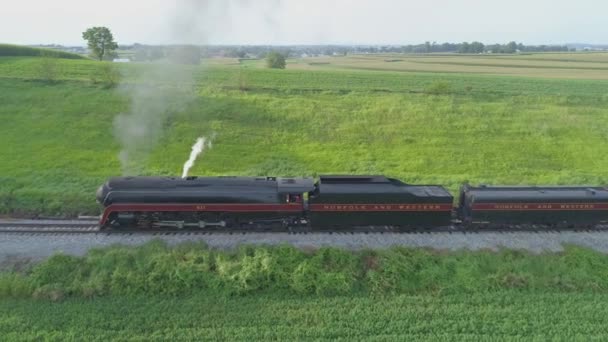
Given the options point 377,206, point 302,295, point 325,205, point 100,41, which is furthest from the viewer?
point 100,41

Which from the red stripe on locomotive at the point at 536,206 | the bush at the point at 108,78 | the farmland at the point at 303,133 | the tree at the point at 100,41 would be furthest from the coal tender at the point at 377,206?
the tree at the point at 100,41

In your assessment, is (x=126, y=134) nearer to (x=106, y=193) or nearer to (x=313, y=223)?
(x=106, y=193)

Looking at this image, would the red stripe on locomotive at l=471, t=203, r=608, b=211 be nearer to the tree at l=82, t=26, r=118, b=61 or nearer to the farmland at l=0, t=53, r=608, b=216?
the farmland at l=0, t=53, r=608, b=216

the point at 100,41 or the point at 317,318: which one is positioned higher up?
the point at 100,41

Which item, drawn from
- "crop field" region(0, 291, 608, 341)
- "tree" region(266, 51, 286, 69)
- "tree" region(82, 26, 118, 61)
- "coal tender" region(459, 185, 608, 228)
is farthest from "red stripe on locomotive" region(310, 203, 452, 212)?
"tree" region(82, 26, 118, 61)

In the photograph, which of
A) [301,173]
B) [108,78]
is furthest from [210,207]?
[108,78]

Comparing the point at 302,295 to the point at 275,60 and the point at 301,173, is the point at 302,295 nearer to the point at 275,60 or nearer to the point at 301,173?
the point at 301,173
